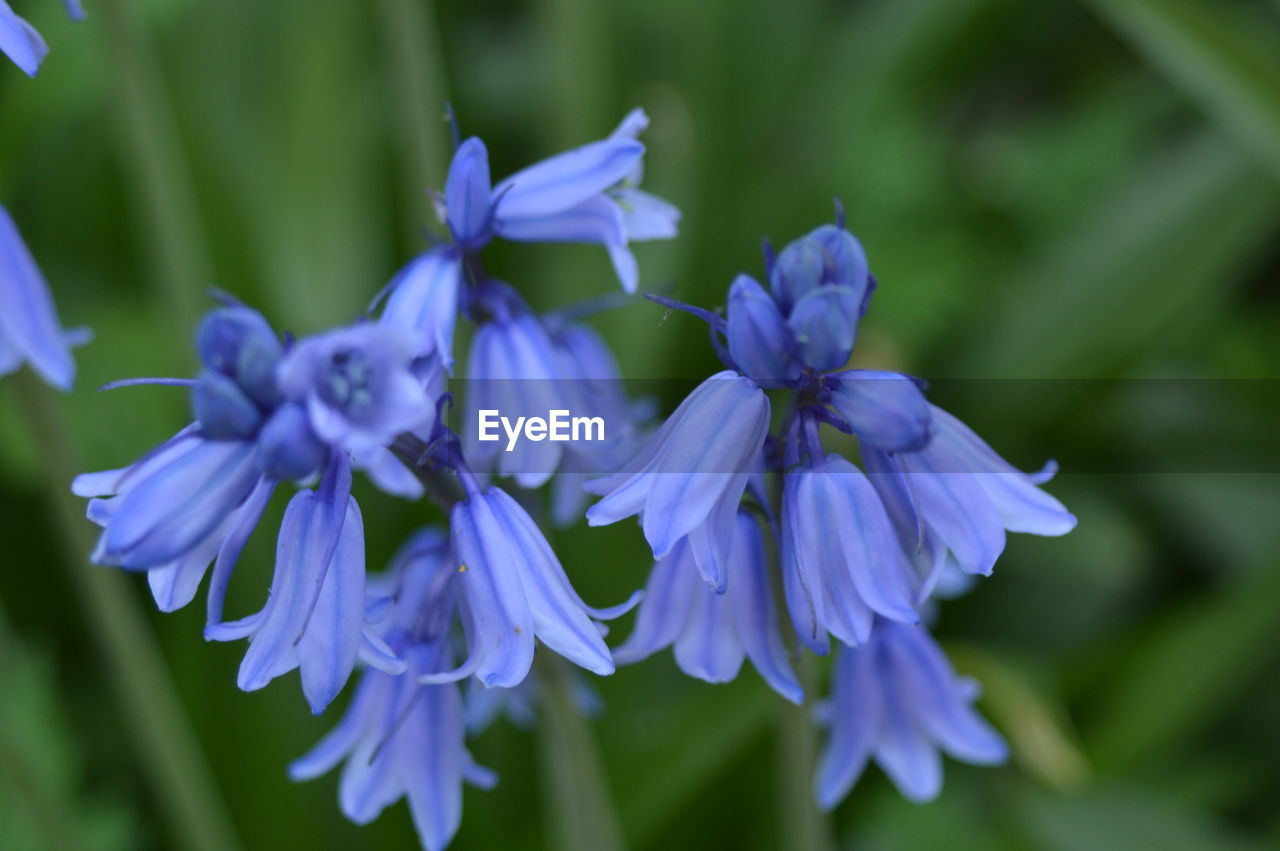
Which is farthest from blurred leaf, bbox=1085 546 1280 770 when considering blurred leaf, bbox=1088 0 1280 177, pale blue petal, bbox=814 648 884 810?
pale blue petal, bbox=814 648 884 810

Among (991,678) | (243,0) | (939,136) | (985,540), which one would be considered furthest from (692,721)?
(243,0)

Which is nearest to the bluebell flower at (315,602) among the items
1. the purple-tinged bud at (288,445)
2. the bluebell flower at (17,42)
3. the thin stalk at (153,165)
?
the purple-tinged bud at (288,445)

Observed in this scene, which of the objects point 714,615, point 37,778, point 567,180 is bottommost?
point 37,778

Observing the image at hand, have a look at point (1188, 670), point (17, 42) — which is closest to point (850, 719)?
point (17, 42)

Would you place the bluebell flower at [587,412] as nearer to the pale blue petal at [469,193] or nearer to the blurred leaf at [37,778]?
the pale blue petal at [469,193]

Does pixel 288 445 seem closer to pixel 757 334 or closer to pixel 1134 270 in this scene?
pixel 757 334
